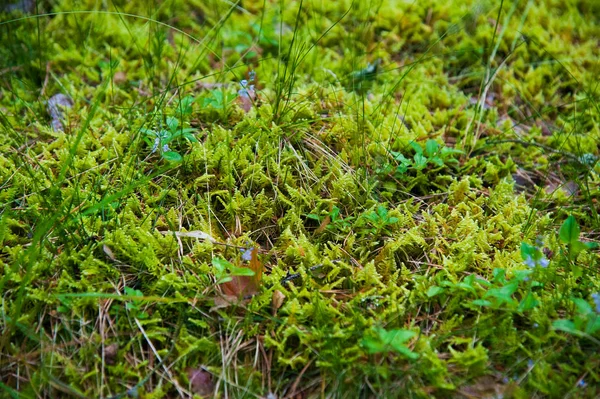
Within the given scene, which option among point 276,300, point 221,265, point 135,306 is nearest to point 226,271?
point 221,265

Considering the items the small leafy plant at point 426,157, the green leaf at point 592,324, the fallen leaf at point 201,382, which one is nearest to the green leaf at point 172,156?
the fallen leaf at point 201,382

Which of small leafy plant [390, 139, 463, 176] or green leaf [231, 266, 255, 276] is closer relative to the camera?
green leaf [231, 266, 255, 276]

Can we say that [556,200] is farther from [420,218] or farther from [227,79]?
[227,79]

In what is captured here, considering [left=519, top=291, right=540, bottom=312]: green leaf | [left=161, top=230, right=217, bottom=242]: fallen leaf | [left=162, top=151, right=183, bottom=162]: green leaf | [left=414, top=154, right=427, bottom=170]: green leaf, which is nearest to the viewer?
[left=519, top=291, right=540, bottom=312]: green leaf

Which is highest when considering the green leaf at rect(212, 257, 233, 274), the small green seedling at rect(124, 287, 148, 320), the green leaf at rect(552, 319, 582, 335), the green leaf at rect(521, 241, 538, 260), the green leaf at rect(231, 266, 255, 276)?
the green leaf at rect(521, 241, 538, 260)

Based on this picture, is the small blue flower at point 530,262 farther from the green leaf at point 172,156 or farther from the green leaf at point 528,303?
the green leaf at point 172,156

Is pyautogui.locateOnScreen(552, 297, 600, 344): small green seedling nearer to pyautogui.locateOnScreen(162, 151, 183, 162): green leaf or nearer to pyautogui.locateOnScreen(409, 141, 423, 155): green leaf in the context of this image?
pyautogui.locateOnScreen(409, 141, 423, 155): green leaf

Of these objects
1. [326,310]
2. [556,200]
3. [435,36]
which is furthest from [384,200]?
[435,36]

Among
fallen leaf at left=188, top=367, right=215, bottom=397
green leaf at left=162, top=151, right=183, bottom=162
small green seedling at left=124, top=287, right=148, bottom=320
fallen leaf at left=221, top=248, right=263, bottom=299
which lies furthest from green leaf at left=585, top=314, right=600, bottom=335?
green leaf at left=162, top=151, right=183, bottom=162
